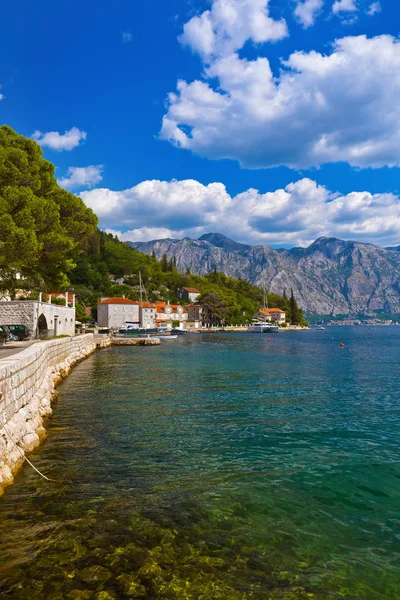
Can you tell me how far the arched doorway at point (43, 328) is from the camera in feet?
126

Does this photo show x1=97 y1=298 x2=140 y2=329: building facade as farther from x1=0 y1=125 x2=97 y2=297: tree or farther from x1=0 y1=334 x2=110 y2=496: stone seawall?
x1=0 y1=334 x2=110 y2=496: stone seawall

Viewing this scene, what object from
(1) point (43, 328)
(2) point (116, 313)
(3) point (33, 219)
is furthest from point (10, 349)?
(2) point (116, 313)

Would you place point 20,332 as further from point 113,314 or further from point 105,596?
point 113,314

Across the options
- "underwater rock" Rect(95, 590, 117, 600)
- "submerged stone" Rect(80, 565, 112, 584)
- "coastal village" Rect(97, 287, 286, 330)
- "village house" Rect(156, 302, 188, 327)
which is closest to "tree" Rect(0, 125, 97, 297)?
"submerged stone" Rect(80, 565, 112, 584)

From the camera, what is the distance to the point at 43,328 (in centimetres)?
3934

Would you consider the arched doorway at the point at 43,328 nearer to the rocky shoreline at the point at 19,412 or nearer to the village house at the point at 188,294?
the rocky shoreline at the point at 19,412

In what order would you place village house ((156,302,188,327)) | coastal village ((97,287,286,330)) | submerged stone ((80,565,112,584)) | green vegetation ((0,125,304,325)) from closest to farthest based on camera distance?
1. submerged stone ((80,565,112,584))
2. green vegetation ((0,125,304,325))
3. coastal village ((97,287,286,330))
4. village house ((156,302,188,327))

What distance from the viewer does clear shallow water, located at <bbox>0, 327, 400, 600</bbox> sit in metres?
5.85

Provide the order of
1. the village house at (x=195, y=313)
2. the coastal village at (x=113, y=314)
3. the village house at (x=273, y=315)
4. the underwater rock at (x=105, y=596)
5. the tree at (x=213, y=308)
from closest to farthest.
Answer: the underwater rock at (x=105, y=596) → the coastal village at (x=113, y=314) → the village house at (x=195, y=313) → the tree at (x=213, y=308) → the village house at (x=273, y=315)

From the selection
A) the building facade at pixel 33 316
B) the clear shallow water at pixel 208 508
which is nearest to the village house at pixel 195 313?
the building facade at pixel 33 316

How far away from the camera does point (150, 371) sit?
107 ft

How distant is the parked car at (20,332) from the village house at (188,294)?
14392 centimetres

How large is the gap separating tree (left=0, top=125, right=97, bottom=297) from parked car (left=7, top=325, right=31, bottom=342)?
12.8 feet

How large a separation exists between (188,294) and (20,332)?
145 metres
